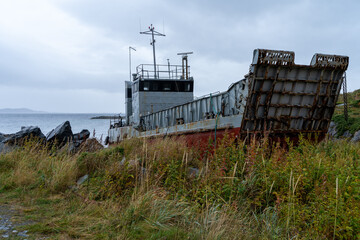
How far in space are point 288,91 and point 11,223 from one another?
7883 millimetres

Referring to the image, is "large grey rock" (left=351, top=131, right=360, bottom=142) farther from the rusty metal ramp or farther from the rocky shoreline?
the rocky shoreline

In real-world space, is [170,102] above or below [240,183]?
above

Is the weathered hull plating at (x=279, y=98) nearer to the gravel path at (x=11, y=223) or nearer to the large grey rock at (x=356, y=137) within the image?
the gravel path at (x=11, y=223)

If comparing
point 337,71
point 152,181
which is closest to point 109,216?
point 152,181

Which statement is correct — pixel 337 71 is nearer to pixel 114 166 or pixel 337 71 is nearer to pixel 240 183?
pixel 240 183

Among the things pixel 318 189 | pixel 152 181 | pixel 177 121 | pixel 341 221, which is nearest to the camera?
pixel 341 221

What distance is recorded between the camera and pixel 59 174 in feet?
21.0

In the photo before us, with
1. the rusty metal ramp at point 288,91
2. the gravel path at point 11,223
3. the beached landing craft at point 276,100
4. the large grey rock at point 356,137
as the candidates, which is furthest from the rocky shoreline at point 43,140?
the large grey rock at point 356,137

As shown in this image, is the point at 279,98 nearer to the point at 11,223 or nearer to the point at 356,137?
the point at 356,137

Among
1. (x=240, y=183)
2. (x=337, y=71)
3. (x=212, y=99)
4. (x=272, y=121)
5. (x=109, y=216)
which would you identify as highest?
(x=337, y=71)

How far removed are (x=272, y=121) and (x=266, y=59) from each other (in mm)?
2095

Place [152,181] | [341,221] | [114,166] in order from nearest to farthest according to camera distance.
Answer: [341,221], [152,181], [114,166]

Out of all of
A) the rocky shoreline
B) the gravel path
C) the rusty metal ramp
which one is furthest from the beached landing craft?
the gravel path

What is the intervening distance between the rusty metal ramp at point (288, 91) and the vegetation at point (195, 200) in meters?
3.21
